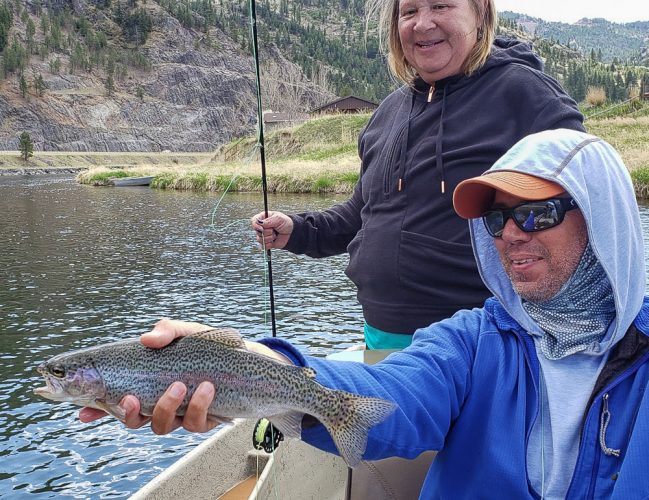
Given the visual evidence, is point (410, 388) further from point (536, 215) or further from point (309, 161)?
point (309, 161)

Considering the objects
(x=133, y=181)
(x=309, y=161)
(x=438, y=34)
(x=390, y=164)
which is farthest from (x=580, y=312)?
(x=133, y=181)

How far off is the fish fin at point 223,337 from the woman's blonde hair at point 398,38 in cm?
209

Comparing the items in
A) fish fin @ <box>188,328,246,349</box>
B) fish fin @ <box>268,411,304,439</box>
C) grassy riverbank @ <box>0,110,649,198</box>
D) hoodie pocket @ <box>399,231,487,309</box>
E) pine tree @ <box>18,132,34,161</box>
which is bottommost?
pine tree @ <box>18,132,34,161</box>

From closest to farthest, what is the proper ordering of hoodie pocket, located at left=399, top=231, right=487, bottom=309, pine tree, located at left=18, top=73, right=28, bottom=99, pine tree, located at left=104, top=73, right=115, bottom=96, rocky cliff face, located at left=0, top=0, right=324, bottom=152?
hoodie pocket, located at left=399, top=231, right=487, bottom=309, rocky cliff face, located at left=0, top=0, right=324, bottom=152, pine tree, located at left=18, top=73, right=28, bottom=99, pine tree, located at left=104, top=73, right=115, bottom=96

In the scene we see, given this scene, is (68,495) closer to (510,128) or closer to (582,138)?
(510,128)

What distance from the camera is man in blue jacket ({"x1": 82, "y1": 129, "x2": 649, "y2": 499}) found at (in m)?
2.24

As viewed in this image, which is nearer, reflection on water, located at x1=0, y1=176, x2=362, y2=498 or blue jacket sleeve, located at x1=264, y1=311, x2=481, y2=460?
blue jacket sleeve, located at x1=264, y1=311, x2=481, y2=460

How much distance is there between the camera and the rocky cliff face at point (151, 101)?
121 meters

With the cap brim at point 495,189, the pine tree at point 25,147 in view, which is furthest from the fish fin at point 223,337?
the pine tree at point 25,147

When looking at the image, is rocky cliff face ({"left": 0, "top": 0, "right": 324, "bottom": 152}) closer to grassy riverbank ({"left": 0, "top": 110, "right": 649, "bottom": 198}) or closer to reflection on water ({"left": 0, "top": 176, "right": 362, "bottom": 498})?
grassy riverbank ({"left": 0, "top": 110, "right": 649, "bottom": 198})

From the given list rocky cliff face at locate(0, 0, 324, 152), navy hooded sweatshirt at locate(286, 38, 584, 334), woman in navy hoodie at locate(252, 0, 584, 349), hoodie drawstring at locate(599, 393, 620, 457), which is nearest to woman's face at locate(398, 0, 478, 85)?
woman in navy hoodie at locate(252, 0, 584, 349)

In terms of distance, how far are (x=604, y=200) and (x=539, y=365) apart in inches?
24.4

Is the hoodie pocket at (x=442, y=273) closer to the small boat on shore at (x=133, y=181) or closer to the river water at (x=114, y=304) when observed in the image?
the river water at (x=114, y=304)

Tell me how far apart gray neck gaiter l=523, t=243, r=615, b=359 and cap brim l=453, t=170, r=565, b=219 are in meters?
0.26
